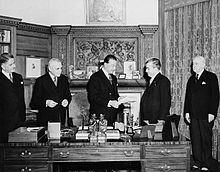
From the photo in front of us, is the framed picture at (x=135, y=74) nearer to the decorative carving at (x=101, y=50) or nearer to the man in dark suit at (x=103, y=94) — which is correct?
the decorative carving at (x=101, y=50)

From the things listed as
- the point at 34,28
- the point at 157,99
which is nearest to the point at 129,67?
the point at 34,28

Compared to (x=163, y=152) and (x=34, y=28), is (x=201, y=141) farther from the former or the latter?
(x=34, y=28)

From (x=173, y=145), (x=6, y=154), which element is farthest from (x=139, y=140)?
(x=6, y=154)

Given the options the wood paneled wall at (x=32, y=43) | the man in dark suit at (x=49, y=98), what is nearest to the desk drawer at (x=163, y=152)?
the man in dark suit at (x=49, y=98)

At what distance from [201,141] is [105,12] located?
12.4 ft

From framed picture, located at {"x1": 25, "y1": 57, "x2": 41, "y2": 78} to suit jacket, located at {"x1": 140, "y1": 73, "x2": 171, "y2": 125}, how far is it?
316 centimetres

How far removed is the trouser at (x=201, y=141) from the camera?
20.2 feet

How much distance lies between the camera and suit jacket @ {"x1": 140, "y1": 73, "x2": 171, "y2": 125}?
5281 mm

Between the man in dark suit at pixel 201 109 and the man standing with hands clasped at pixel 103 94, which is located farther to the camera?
the man in dark suit at pixel 201 109

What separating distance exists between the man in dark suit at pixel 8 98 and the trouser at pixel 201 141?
2.79m

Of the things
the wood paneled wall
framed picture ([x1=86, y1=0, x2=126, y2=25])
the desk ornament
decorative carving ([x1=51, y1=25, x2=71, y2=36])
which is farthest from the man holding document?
framed picture ([x1=86, y1=0, x2=126, y2=25])

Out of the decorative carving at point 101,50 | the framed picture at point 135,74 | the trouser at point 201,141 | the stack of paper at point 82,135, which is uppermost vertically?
the decorative carving at point 101,50

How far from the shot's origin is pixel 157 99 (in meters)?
5.39

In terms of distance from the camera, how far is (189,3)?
750 centimetres
